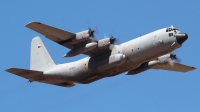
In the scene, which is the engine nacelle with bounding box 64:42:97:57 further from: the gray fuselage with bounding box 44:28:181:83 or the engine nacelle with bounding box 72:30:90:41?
the gray fuselage with bounding box 44:28:181:83

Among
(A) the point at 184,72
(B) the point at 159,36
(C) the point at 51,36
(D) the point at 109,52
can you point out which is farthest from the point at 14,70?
(A) the point at 184,72

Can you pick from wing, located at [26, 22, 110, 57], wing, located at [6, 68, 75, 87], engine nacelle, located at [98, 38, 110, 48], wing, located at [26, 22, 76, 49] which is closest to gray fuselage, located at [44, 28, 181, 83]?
wing, located at [26, 22, 110, 57]

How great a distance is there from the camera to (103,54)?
4431cm

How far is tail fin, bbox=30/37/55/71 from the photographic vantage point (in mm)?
49125

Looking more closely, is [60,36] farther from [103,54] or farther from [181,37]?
[181,37]

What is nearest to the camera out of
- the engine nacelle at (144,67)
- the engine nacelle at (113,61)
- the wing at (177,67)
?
the engine nacelle at (113,61)

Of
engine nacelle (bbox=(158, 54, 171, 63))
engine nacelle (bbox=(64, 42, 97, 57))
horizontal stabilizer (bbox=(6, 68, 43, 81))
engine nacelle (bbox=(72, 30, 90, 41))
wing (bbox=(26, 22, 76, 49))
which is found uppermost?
wing (bbox=(26, 22, 76, 49))

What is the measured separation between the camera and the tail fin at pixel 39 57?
49.1 meters

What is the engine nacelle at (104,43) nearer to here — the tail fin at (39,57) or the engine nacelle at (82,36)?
the engine nacelle at (82,36)

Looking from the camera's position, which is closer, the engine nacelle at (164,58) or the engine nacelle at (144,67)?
the engine nacelle at (144,67)

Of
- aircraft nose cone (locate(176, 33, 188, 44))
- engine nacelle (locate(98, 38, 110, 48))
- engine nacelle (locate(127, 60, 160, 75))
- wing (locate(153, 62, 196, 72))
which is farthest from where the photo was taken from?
wing (locate(153, 62, 196, 72))

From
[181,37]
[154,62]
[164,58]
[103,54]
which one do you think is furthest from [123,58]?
[164,58]

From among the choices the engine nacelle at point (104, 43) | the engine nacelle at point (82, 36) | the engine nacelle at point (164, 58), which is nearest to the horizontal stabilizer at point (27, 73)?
the engine nacelle at point (82, 36)

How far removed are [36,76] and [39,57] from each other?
4.08 meters
